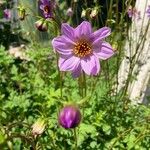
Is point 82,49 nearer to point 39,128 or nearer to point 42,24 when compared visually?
point 42,24

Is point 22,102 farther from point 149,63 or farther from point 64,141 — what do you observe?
point 149,63

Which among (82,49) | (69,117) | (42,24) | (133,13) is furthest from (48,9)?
(133,13)

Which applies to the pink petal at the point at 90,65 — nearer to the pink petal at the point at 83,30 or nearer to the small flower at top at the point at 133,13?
the pink petal at the point at 83,30

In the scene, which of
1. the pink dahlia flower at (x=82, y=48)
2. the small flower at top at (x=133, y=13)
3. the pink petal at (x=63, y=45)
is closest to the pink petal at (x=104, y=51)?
the pink dahlia flower at (x=82, y=48)

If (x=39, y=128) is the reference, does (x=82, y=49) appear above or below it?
above

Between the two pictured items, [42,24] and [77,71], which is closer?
[77,71]

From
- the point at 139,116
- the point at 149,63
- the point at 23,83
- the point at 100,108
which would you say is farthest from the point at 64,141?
the point at 149,63
